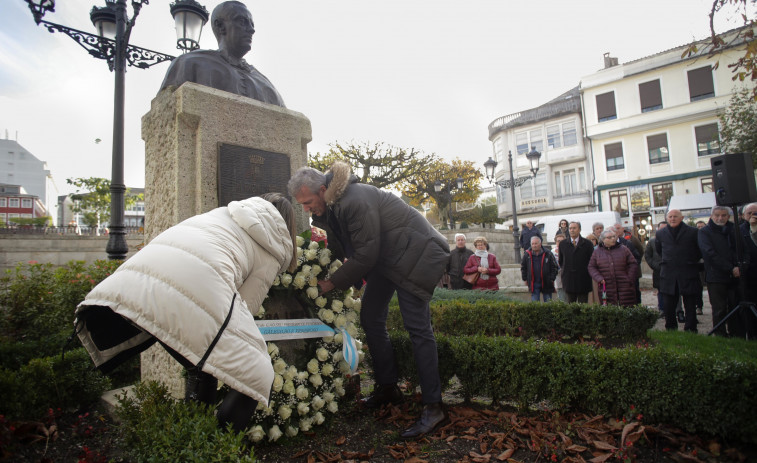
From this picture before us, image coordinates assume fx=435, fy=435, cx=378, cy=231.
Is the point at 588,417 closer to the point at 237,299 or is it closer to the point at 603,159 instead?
the point at 237,299

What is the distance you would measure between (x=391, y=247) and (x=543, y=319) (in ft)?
14.4

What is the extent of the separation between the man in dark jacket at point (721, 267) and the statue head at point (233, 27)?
680 centimetres

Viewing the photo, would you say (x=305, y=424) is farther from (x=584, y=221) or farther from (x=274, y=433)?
(x=584, y=221)

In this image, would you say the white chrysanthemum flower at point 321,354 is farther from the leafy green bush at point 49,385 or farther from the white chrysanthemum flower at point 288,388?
the leafy green bush at point 49,385

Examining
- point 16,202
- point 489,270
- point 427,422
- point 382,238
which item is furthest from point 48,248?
point 16,202

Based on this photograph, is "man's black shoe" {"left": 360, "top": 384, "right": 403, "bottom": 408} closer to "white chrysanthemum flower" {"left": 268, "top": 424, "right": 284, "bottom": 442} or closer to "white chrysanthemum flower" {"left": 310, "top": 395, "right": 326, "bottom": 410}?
"white chrysanthemum flower" {"left": 310, "top": 395, "right": 326, "bottom": 410}

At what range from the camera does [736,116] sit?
74.0ft

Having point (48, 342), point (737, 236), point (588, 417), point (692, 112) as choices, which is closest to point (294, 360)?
point (588, 417)

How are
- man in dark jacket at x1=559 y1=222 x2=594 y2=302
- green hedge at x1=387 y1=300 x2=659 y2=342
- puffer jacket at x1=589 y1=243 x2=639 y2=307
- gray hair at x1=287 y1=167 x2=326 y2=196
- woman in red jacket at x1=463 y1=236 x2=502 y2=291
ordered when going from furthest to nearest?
woman in red jacket at x1=463 y1=236 x2=502 y2=291
man in dark jacket at x1=559 y1=222 x2=594 y2=302
puffer jacket at x1=589 y1=243 x2=639 y2=307
green hedge at x1=387 y1=300 x2=659 y2=342
gray hair at x1=287 y1=167 x2=326 y2=196

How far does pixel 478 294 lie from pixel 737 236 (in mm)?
3934

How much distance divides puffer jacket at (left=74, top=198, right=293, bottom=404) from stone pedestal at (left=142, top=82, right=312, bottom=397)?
1.39 m

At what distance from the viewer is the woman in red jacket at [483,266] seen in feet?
29.2

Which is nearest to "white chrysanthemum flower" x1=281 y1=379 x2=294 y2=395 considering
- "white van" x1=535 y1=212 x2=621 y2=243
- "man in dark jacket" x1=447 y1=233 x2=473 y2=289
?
"man in dark jacket" x1=447 y1=233 x2=473 y2=289

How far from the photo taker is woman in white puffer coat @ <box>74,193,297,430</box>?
6.67ft
